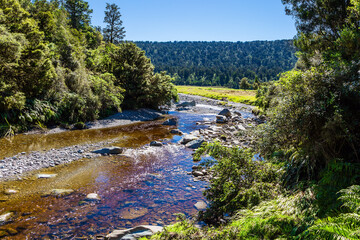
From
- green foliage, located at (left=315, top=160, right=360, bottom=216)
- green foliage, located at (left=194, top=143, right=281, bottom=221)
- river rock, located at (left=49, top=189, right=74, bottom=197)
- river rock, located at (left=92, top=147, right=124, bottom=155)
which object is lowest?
river rock, located at (left=49, top=189, right=74, bottom=197)

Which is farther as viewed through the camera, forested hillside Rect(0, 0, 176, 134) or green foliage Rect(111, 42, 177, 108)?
green foliage Rect(111, 42, 177, 108)

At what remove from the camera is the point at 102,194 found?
912 centimetres

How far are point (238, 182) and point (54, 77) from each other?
21862mm

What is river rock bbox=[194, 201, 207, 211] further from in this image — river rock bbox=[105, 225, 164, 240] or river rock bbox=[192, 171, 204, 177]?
river rock bbox=[192, 171, 204, 177]

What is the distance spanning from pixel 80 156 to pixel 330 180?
13.6 m

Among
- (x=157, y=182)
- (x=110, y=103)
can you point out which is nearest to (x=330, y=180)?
(x=157, y=182)

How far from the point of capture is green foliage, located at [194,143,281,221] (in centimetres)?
644

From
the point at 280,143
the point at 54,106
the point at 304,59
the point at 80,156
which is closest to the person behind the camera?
the point at 280,143

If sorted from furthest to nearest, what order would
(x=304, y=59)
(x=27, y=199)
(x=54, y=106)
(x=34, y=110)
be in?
(x=54, y=106)
(x=34, y=110)
(x=304, y=59)
(x=27, y=199)

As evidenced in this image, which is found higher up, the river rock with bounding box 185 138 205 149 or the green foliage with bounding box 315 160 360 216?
the green foliage with bounding box 315 160 360 216

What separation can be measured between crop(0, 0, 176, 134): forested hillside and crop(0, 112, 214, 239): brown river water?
13.7 feet

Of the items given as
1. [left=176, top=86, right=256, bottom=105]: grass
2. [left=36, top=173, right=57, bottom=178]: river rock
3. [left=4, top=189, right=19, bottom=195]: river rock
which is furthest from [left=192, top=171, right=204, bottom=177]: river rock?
[left=176, top=86, right=256, bottom=105]: grass

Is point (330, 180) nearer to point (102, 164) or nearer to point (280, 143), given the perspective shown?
point (280, 143)

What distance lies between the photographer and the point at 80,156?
44.6 ft
